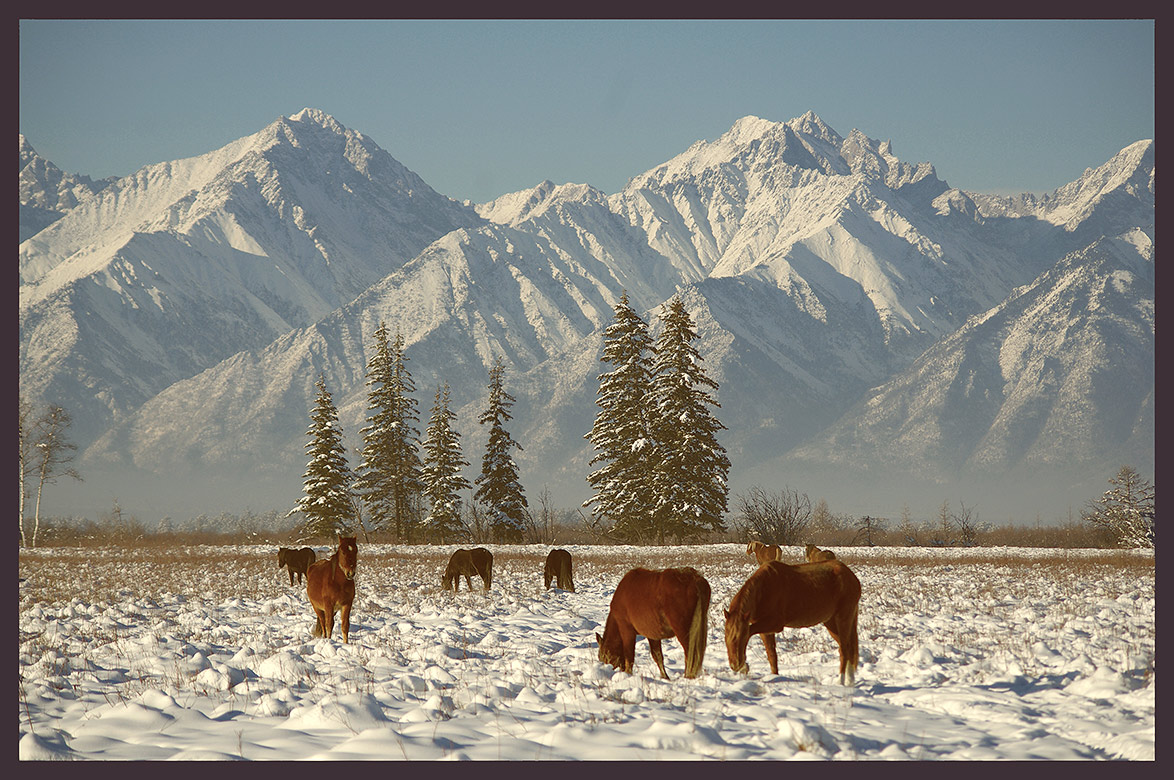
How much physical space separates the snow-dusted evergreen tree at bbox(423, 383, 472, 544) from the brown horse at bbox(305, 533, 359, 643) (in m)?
37.4

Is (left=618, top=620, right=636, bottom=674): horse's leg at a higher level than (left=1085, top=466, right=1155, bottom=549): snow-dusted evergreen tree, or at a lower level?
higher

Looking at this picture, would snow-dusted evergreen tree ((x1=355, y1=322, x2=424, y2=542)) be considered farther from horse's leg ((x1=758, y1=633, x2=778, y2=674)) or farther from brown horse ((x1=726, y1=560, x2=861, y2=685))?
brown horse ((x1=726, y1=560, x2=861, y2=685))

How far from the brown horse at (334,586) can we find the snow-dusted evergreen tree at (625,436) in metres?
31.9

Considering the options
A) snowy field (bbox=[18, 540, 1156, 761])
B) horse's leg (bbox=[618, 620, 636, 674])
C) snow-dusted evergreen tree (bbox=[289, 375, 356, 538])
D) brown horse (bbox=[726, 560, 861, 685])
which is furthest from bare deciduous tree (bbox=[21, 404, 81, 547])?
brown horse (bbox=[726, 560, 861, 685])

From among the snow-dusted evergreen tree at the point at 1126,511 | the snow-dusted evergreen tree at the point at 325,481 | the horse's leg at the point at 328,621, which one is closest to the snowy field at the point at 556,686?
the horse's leg at the point at 328,621

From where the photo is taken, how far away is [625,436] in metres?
46.2

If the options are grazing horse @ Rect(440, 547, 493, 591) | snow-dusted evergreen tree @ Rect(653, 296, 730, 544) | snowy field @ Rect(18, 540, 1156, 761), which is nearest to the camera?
snowy field @ Rect(18, 540, 1156, 761)

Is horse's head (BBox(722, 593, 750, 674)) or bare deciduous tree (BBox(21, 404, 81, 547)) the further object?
bare deciduous tree (BBox(21, 404, 81, 547))

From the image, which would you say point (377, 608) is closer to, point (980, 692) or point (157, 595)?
point (157, 595)

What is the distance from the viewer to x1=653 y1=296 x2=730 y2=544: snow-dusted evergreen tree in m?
43.2

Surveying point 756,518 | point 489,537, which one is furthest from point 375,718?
point 489,537

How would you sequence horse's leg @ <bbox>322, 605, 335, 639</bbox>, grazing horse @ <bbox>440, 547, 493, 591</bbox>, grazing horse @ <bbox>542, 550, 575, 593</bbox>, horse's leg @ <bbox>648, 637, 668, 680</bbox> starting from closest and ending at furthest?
horse's leg @ <bbox>648, 637, 668, 680</bbox>
horse's leg @ <bbox>322, 605, 335, 639</bbox>
grazing horse @ <bbox>542, 550, 575, 593</bbox>
grazing horse @ <bbox>440, 547, 493, 591</bbox>

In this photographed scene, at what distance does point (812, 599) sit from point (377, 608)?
33.9ft

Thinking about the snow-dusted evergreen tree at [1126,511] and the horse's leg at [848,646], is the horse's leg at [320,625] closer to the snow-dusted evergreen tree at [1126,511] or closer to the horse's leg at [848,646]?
the horse's leg at [848,646]
